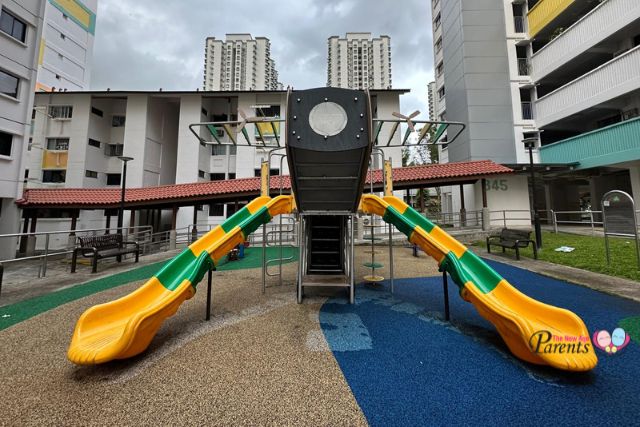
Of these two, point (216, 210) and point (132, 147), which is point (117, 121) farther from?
point (216, 210)

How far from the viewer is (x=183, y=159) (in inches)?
755

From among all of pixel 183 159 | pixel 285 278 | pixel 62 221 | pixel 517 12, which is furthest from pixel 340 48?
pixel 285 278

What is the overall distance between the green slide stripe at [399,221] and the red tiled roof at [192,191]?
29.3ft

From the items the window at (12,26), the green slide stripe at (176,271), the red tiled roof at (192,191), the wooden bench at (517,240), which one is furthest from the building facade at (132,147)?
the green slide stripe at (176,271)

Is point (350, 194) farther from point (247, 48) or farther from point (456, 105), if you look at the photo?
point (247, 48)

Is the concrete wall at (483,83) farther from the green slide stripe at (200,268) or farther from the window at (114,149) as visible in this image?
the window at (114,149)

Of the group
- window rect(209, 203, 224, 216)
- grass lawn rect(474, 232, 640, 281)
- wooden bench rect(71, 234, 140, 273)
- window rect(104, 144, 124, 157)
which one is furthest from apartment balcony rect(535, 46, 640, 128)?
window rect(104, 144, 124, 157)

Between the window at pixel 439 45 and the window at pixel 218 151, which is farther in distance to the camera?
the window at pixel 439 45

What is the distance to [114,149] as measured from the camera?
821 inches

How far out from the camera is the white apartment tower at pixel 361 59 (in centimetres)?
6731

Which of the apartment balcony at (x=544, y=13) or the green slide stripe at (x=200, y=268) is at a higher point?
the apartment balcony at (x=544, y=13)

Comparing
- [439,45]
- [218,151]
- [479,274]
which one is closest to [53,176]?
[218,151]

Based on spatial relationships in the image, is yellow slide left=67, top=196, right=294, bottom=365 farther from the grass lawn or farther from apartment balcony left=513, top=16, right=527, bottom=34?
apartment balcony left=513, top=16, right=527, bottom=34

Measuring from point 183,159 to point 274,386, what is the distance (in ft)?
66.2
